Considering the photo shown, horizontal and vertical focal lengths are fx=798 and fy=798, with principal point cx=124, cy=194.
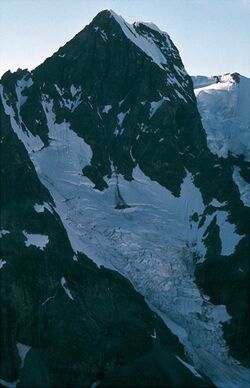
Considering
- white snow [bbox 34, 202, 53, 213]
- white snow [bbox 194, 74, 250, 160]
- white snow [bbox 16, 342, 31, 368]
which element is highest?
white snow [bbox 194, 74, 250, 160]

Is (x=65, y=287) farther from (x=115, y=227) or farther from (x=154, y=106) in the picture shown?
(x=154, y=106)

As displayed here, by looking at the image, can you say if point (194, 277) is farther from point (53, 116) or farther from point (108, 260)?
point (53, 116)

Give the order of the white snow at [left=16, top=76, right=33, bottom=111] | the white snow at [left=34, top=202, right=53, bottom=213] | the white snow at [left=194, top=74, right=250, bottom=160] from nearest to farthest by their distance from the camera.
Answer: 1. the white snow at [left=34, top=202, right=53, bottom=213]
2. the white snow at [left=16, top=76, right=33, bottom=111]
3. the white snow at [left=194, top=74, right=250, bottom=160]

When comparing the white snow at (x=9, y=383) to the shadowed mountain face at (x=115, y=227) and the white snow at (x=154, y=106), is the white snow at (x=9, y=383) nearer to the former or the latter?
the shadowed mountain face at (x=115, y=227)

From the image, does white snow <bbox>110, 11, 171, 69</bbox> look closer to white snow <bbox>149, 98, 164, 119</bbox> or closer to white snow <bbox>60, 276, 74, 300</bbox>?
white snow <bbox>149, 98, 164, 119</bbox>

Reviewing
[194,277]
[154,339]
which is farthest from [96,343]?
[194,277]

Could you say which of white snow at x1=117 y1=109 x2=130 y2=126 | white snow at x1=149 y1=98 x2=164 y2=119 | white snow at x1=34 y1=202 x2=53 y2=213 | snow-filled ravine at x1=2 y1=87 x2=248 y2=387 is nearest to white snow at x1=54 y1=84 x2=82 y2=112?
snow-filled ravine at x1=2 y1=87 x2=248 y2=387

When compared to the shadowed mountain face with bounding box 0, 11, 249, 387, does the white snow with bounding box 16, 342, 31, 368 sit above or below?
below

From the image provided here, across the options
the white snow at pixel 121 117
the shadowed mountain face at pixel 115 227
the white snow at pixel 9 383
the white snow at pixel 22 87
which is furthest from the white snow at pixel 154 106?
the white snow at pixel 9 383
